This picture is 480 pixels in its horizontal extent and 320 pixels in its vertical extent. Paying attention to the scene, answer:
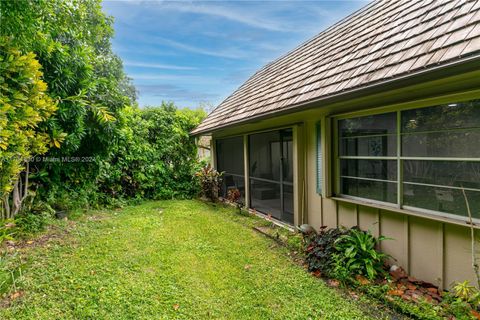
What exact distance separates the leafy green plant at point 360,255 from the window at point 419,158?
62 centimetres

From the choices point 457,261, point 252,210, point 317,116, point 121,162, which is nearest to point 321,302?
point 457,261

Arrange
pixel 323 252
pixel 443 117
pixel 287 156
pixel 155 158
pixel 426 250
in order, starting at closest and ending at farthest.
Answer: pixel 443 117 < pixel 426 250 < pixel 323 252 < pixel 287 156 < pixel 155 158

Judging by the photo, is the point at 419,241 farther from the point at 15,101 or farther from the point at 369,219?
the point at 15,101

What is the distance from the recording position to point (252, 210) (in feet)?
24.1

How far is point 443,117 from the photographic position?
9.93ft

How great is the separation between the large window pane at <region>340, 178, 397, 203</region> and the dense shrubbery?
4.70 m

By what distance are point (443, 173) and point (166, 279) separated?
12.3 feet

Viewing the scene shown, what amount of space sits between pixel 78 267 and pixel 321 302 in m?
3.42

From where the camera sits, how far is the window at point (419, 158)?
2.84 metres

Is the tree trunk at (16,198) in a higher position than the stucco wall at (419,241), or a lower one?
higher

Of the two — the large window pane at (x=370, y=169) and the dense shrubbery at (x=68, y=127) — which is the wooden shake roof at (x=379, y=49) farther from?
the dense shrubbery at (x=68, y=127)

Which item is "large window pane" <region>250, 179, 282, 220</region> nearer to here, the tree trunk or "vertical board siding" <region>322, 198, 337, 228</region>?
"vertical board siding" <region>322, 198, 337, 228</region>

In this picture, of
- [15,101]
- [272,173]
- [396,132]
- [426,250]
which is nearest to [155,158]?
[272,173]

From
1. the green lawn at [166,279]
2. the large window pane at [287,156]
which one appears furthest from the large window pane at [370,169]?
the green lawn at [166,279]
